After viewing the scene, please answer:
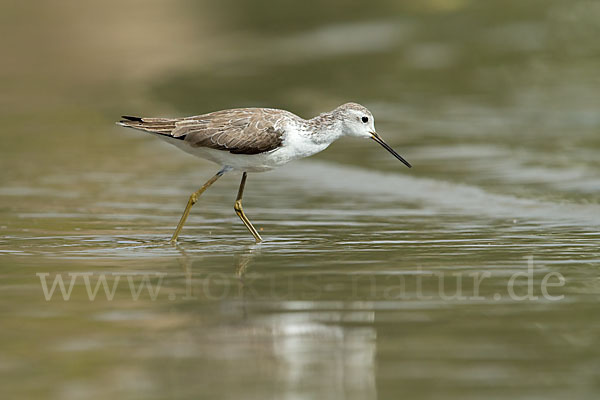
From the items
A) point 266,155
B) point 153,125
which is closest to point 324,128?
point 266,155

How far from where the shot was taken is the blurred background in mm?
5973

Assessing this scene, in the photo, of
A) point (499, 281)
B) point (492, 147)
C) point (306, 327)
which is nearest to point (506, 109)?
point (492, 147)

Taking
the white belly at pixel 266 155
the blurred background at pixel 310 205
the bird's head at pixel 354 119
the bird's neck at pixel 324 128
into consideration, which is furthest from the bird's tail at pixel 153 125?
the bird's head at pixel 354 119

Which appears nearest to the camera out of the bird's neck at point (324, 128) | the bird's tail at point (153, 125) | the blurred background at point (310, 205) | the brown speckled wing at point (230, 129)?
the blurred background at point (310, 205)

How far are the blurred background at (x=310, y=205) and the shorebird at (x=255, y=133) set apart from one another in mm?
792

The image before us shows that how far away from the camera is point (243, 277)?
841 centimetres

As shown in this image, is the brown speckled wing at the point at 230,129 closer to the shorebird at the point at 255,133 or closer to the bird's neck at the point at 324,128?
the shorebird at the point at 255,133

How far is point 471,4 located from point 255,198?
14381mm

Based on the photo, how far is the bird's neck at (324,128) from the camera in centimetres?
1058

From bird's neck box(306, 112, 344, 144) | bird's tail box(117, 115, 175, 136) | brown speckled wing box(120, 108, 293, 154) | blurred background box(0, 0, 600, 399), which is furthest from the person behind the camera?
bird's tail box(117, 115, 175, 136)

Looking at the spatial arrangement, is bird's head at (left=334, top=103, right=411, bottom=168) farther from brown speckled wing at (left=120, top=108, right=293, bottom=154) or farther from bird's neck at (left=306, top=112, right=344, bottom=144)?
brown speckled wing at (left=120, top=108, right=293, bottom=154)

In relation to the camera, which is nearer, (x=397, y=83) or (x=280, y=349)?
(x=280, y=349)

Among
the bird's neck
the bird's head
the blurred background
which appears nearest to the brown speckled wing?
the bird's neck

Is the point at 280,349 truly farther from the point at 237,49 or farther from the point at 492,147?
the point at 237,49
